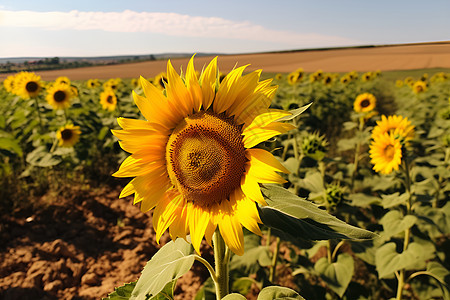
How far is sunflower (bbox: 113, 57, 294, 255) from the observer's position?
3.32ft

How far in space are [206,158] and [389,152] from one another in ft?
8.31

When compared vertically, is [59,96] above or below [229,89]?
below

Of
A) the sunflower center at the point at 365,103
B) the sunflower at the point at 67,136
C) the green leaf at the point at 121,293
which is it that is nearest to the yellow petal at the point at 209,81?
the green leaf at the point at 121,293

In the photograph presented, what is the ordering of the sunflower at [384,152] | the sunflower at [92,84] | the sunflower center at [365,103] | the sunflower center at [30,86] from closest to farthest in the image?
the sunflower at [384,152], the sunflower center at [30,86], the sunflower center at [365,103], the sunflower at [92,84]

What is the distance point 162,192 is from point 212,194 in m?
0.19

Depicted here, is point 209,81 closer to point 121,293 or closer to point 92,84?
point 121,293

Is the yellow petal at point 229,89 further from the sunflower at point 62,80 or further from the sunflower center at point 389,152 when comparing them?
the sunflower at point 62,80

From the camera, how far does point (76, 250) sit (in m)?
3.53

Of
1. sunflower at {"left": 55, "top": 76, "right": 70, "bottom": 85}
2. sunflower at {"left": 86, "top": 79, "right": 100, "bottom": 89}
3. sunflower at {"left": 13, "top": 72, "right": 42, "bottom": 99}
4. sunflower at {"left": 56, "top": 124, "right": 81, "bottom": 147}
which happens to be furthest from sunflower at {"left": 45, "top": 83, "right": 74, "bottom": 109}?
sunflower at {"left": 86, "top": 79, "right": 100, "bottom": 89}

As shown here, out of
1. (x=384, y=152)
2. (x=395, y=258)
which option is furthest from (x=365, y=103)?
(x=395, y=258)

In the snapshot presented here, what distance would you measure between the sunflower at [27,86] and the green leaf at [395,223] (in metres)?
5.74

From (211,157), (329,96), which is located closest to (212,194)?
(211,157)

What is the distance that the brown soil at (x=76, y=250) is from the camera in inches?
119

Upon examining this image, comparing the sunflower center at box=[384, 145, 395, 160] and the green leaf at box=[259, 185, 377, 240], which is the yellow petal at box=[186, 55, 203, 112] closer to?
the green leaf at box=[259, 185, 377, 240]
